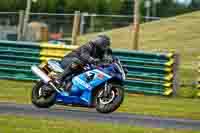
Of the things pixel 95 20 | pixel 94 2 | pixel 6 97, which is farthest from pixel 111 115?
pixel 94 2

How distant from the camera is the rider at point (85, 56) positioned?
1257cm

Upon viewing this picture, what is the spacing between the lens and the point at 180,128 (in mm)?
10961

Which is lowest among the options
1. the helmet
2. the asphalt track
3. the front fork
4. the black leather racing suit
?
the asphalt track

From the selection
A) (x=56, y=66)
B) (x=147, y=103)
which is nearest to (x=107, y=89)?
(x=56, y=66)

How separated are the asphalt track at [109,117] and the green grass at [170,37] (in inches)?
392

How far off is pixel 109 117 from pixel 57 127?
2352 millimetres

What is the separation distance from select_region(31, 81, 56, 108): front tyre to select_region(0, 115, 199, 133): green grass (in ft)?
7.17

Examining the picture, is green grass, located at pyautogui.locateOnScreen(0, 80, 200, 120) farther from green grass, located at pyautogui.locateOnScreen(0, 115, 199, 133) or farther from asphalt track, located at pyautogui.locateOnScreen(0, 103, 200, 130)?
green grass, located at pyautogui.locateOnScreen(0, 115, 199, 133)

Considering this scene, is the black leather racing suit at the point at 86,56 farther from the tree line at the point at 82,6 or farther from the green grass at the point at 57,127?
the tree line at the point at 82,6

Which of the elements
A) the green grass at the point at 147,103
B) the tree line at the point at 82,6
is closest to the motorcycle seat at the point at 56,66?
the green grass at the point at 147,103

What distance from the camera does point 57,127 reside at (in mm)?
9969

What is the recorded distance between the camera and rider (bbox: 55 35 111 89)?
12570mm

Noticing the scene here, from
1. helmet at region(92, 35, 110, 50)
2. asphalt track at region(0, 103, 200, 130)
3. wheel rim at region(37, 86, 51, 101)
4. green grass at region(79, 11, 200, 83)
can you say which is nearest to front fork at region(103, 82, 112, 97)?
asphalt track at region(0, 103, 200, 130)

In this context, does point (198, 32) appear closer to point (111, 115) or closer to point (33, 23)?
point (33, 23)
